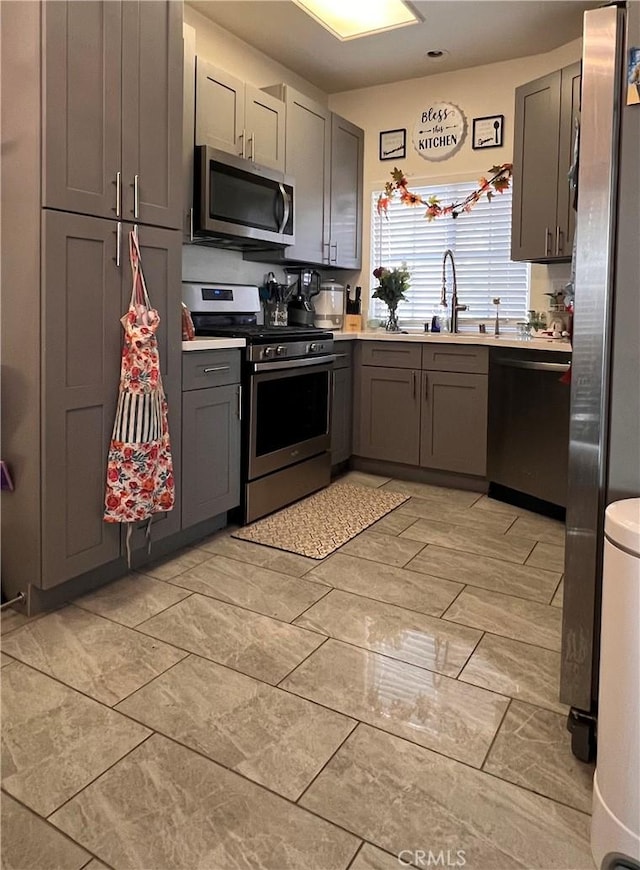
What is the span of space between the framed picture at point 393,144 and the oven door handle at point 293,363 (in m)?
1.68

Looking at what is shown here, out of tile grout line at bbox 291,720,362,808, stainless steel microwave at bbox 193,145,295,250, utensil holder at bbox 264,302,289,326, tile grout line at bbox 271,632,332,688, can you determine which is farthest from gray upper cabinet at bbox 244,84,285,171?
tile grout line at bbox 291,720,362,808

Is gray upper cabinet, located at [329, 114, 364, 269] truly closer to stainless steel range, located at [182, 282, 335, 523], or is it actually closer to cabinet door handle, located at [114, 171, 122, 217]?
stainless steel range, located at [182, 282, 335, 523]

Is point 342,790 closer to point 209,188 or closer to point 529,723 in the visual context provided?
point 529,723

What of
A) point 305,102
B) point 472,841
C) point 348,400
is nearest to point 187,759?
point 472,841

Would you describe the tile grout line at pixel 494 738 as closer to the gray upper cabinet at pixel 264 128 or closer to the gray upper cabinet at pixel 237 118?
the gray upper cabinet at pixel 237 118

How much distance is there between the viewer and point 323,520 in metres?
3.38

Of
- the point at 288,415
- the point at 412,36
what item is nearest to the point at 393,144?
the point at 412,36

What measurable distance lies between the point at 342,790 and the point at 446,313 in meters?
3.59

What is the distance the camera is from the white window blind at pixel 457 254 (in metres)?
4.34

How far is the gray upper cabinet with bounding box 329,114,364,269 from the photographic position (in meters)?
4.41

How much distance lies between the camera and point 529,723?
175 centimetres

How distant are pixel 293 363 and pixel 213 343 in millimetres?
658

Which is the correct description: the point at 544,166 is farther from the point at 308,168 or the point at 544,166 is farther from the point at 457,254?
the point at 308,168

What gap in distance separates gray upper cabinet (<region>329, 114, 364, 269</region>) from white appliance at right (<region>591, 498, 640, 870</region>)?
3509mm
